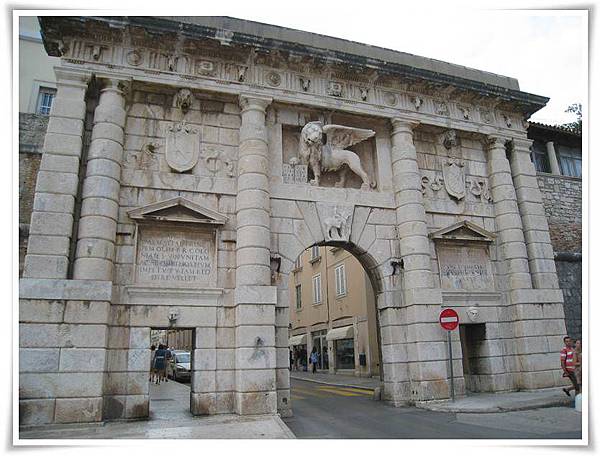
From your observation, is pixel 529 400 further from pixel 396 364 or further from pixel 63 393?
pixel 63 393

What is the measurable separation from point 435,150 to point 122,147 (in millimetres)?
8505

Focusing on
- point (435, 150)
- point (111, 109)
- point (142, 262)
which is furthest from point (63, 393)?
point (435, 150)

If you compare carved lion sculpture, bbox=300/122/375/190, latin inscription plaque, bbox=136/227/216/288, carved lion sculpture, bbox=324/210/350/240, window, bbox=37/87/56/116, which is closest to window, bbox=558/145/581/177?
carved lion sculpture, bbox=300/122/375/190

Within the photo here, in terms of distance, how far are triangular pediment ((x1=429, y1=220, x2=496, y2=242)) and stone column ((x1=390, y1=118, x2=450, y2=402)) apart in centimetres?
64

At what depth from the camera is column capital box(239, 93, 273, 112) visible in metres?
11.4

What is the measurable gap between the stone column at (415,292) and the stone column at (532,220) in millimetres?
3434

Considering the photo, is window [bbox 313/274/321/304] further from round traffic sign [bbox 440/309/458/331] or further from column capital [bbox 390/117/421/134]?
round traffic sign [bbox 440/309/458/331]

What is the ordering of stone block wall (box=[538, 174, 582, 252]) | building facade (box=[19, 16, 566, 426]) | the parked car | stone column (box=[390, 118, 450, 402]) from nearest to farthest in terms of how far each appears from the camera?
1. building facade (box=[19, 16, 566, 426])
2. stone column (box=[390, 118, 450, 402])
3. stone block wall (box=[538, 174, 582, 252])
4. the parked car

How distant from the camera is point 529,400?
1031cm

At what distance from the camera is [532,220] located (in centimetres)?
1338

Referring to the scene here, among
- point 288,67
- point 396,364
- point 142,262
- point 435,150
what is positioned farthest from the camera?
point 435,150

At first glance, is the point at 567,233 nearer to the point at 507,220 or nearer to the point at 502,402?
the point at 507,220

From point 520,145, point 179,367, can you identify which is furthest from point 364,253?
point 179,367

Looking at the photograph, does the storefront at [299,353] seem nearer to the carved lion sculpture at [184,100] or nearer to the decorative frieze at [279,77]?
the decorative frieze at [279,77]
